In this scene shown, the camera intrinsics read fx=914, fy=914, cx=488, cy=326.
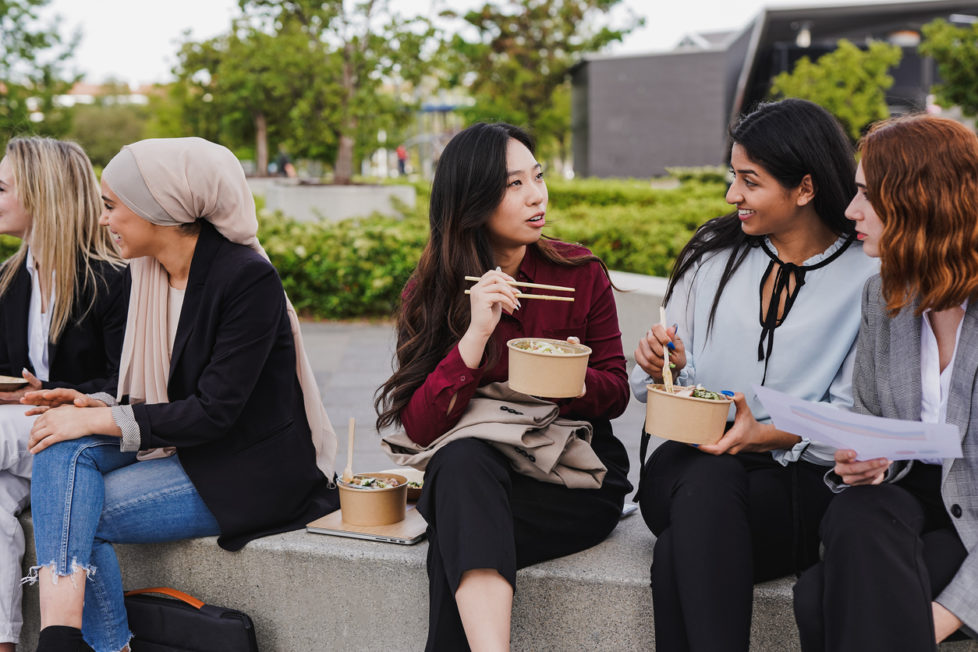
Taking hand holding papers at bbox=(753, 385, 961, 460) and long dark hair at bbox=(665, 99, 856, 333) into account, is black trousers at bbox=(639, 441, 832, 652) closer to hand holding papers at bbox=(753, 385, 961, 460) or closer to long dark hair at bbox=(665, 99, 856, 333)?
hand holding papers at bbox=(753, 385, 961, 460)

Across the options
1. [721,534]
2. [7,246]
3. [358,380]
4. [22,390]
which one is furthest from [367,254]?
[721,534]

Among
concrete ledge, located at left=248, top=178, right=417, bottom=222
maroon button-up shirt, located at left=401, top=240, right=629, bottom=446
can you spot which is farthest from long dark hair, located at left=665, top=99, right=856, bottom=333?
concrete ledge, located at left=248, top=178, right=417, bottom=222

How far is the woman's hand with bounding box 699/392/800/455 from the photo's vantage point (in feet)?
7.63

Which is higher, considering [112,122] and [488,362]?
[112,122]

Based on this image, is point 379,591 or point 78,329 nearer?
point 379,591

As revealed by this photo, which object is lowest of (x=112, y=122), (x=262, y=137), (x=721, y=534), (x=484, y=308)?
(x=721, y=534)

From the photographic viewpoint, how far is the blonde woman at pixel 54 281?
10.6 ft

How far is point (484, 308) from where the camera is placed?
241 cm

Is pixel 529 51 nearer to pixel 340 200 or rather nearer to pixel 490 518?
pixel 340 200

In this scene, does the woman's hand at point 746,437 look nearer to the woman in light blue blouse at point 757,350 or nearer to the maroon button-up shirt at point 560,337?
the woman in light blue blouse at point 757,350

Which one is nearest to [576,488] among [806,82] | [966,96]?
[966,96]

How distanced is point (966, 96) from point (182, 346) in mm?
17384

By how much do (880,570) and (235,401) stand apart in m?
1.70

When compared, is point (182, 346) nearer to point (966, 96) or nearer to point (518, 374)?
point (518, 374)
